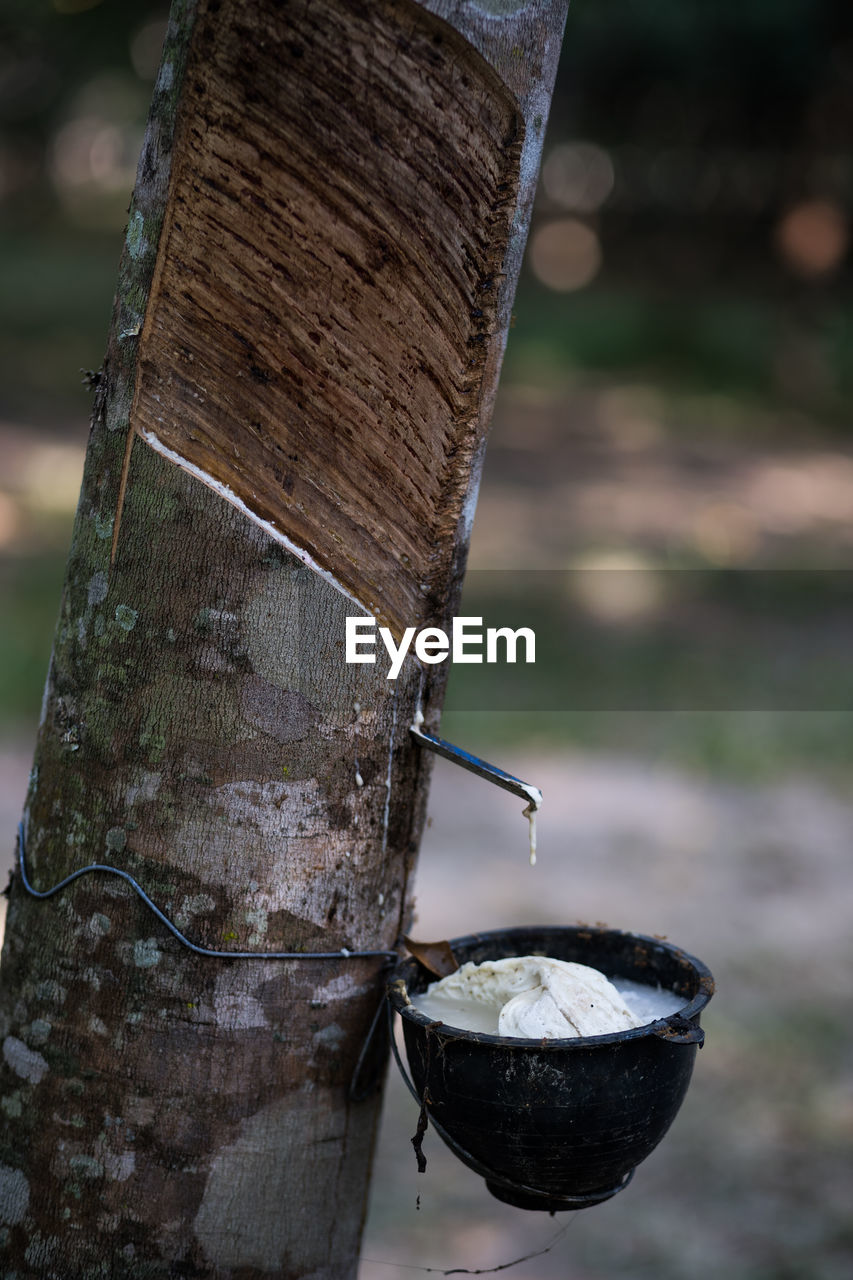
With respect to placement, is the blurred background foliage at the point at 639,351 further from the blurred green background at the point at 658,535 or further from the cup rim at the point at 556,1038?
the cup rim at the point at 556,1038

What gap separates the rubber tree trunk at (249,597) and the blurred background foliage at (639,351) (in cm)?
415

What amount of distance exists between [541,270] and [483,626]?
761 cm

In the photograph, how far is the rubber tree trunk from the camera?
51.8 inches

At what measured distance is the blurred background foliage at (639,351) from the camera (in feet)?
21.8

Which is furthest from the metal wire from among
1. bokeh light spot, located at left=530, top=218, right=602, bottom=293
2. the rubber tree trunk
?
bokeh light spot, located at left=530, top=218, right=602, bottom=293

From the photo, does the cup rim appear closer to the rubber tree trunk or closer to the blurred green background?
the rubber tree trunk

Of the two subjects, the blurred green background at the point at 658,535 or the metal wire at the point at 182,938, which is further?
the blurred green background at the point at 658,535

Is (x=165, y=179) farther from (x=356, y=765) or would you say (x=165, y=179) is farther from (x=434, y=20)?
(x=356, y=765)

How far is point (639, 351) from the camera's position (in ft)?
38.6

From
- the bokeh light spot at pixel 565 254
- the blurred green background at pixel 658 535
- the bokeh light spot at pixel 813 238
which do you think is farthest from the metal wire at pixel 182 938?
the bokeh light spot at pixel 565 254

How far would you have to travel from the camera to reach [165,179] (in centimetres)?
135

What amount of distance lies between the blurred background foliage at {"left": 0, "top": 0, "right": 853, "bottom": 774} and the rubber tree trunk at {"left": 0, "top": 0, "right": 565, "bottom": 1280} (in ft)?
13.6

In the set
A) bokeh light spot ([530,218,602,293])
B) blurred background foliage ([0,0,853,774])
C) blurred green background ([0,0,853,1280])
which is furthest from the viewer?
bokeh light spot ([530,218,602,293])

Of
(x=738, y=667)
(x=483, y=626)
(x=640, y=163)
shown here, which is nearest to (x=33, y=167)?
(x=640, y=163)
